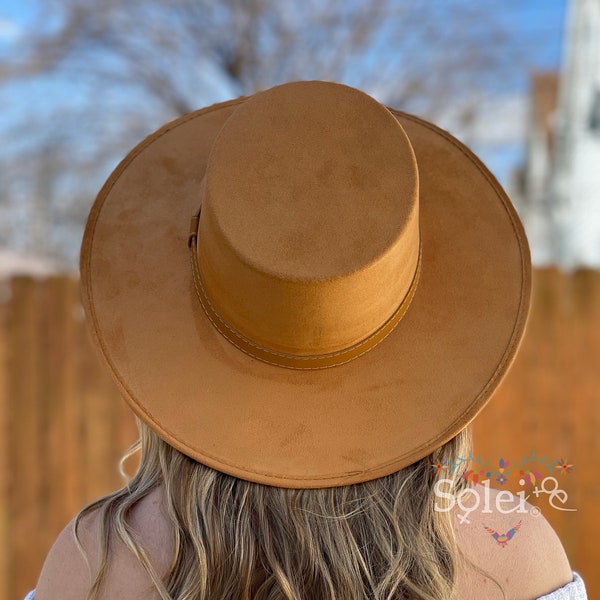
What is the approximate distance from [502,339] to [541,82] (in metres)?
10.1

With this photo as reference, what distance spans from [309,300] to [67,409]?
3922 mm

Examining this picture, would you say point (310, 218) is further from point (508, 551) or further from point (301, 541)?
point (508, 551)

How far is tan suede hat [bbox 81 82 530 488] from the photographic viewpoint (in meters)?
1.30

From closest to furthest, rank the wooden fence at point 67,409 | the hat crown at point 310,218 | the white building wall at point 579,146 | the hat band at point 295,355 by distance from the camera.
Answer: the hat crown at point 310,218 → the hat band at point 295,355 → the wooden fence at point 67,409 → the white building wall at point 579,146

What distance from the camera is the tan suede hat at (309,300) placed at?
1.30 m

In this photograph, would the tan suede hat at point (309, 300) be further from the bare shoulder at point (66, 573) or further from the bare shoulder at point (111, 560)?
the bare shoulder at point (66, 573)

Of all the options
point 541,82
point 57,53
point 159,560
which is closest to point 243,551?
point 159,560

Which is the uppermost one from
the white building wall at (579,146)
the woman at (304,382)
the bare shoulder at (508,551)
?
the white building wall at (579,146)

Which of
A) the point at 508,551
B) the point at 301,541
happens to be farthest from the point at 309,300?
the point at 508,551

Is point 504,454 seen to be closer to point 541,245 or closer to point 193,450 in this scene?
point 193,450

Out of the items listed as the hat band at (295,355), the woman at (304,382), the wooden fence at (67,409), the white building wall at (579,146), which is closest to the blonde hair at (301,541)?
the woman at (304,382)

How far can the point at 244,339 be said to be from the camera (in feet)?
4.60

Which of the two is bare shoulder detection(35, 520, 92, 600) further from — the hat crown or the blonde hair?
the hat crown

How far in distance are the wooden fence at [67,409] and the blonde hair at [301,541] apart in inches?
131
